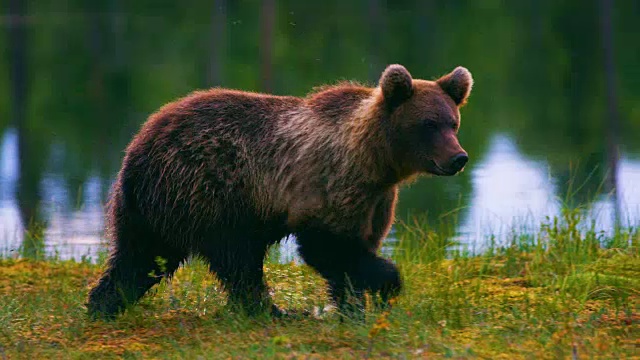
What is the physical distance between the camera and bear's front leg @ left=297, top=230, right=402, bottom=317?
22.9ft

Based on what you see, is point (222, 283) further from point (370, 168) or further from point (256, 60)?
point (256, 60)

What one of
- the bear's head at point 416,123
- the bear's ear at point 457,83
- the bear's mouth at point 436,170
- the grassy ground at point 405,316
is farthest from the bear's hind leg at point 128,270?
the bear's ear at point 457,83

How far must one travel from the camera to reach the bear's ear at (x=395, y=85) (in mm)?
6977

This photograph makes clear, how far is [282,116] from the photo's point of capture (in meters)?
7.47

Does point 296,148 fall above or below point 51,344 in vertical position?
above

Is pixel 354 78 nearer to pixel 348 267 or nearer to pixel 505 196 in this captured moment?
pixel 505 196

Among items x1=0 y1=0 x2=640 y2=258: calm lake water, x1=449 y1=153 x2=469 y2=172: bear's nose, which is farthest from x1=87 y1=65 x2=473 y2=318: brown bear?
x1=0 y1=0 x2=640 y2=258: calm lake water

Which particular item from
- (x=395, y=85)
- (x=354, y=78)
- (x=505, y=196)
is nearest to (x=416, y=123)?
(x=395, y=85)

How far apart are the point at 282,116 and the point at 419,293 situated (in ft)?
5.25

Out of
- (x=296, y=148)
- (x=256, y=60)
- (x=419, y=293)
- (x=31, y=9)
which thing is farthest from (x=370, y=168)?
(x=31, y=9)

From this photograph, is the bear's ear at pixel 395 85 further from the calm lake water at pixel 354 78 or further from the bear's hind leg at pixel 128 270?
the calm lake water at pixel 354 78

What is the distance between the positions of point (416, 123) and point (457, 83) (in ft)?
1.63

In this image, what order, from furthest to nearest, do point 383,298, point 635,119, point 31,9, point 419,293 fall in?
point 31,9, point 635,119, point 419,293, point 383,298

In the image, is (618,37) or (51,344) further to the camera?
(618,37)
